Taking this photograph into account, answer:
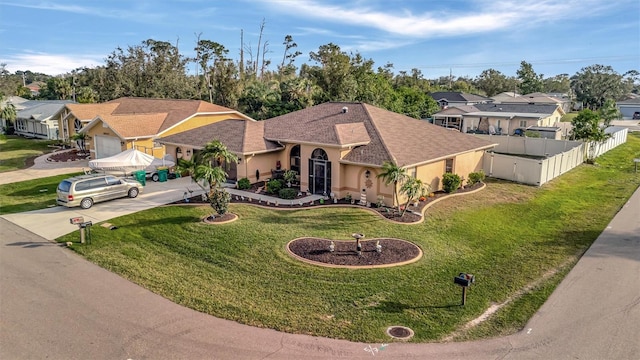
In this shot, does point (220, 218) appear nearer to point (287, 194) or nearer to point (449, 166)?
point (287, 194)

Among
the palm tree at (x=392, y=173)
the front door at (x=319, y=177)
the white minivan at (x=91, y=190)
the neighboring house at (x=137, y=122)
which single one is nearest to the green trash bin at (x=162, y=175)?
the white minivan at (x=91, y=190)

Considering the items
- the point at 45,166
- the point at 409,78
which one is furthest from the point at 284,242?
the point at 409,78

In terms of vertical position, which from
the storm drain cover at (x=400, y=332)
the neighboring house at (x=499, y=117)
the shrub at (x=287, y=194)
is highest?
the neighboring house at (x=499, y=117)

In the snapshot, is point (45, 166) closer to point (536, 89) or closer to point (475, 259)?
point (475, 259)

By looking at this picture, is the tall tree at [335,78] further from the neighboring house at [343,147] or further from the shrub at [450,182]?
the shrub at [450,182]

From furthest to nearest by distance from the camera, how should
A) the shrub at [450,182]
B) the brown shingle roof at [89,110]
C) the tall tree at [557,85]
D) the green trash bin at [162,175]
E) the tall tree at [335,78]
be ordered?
the tall tree at [557,85] → the tall tree at [335,78] → the brown shingle roof at [89,110] → the green trash bin at [162,175] → the shrub at [450,182]

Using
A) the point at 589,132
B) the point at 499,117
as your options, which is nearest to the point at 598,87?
the point at 499,117

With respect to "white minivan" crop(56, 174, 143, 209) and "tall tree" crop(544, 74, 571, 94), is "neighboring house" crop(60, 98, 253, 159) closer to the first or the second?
"white minivan" crop(56, 174, 143, 209)
